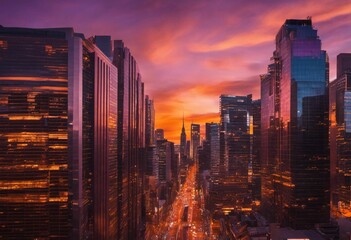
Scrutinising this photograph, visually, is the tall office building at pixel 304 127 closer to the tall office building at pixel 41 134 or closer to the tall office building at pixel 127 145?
the tall office building at pixel 127 145

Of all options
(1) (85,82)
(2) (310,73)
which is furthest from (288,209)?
(1) (85,82)

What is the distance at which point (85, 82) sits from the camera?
79312 mm

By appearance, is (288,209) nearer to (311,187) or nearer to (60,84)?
(311,187)

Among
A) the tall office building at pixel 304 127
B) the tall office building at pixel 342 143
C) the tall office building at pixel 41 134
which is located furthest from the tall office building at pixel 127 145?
the tall office building at pixel 342 143

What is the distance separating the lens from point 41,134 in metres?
73.6

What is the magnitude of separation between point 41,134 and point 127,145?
5216 centimetres

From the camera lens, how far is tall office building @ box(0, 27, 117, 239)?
235 feet

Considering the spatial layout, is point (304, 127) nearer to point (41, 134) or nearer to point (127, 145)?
point (127, 145)

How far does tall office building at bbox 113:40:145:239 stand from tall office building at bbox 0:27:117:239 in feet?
123

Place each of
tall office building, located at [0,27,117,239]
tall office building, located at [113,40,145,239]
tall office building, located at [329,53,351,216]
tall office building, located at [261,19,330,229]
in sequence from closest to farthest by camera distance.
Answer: tall office building, located at [0,27,117,239], tall office building, located at [113,40,145,239], tall office building, located at [261,19,330,229], tall office building, located at [329,53,351,216]

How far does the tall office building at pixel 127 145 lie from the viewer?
113688mm

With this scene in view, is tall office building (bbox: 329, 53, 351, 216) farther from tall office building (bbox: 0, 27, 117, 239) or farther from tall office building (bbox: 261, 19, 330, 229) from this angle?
tall office building (bbox: 0, 27, 117, 239)

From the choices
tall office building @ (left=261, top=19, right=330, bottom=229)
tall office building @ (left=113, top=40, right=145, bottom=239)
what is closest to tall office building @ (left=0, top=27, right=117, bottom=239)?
tall office building @ (left=113, top=40, right=145, bottom=239)

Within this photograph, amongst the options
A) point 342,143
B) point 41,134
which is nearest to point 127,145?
point 41,134
